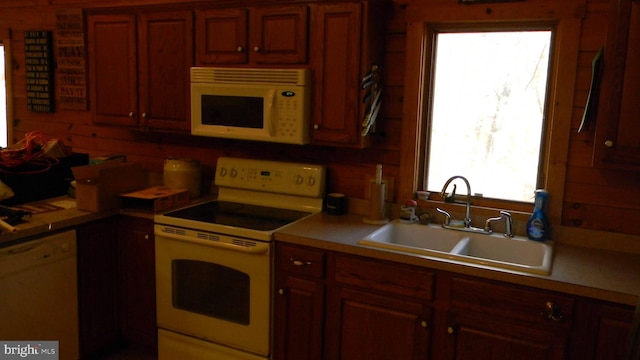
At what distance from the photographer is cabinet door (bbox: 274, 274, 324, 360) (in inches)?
96.7

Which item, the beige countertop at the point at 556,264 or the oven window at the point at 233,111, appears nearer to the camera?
the beige countertop at the point at 556,264

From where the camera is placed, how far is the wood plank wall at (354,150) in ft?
7.75

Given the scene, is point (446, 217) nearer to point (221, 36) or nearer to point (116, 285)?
point (221, 36)

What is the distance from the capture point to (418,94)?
2693 mm

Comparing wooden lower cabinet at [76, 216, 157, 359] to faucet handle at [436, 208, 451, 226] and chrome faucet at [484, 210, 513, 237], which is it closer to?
faucet handle at [436, 208, 451, 226]

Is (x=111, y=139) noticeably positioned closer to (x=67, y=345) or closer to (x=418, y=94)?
→ (x=67, y=345)

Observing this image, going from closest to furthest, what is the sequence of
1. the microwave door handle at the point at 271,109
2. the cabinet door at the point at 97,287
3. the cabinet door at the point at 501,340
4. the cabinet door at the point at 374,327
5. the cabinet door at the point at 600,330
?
the cabinet door at the point at 600,330, the cabinet door at the point at 501,340, the cabinet door at the point at 374,327, the microwave door handle at the point at 271,109, the cabinet door at the point at 97,287

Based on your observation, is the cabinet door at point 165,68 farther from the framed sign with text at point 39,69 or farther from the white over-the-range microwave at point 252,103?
the framed sign with text at point 39,69

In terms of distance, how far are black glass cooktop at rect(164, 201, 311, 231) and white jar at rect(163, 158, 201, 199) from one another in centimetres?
19

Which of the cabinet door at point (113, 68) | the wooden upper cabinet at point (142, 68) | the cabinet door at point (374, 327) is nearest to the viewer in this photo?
the cabinet door at point (374, 327)

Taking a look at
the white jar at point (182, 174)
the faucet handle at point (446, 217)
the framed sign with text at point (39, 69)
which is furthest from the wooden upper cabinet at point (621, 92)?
the framed sign with text at point (39, 69)

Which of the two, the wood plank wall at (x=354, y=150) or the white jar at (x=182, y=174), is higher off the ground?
the wood plank wall at (x=354, y=150)

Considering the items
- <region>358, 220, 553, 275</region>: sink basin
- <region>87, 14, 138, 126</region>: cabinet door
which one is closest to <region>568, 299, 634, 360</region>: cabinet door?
<region>358, 220, 553, 275</region>: sink basin

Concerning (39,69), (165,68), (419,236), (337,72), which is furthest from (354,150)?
(39,69)
